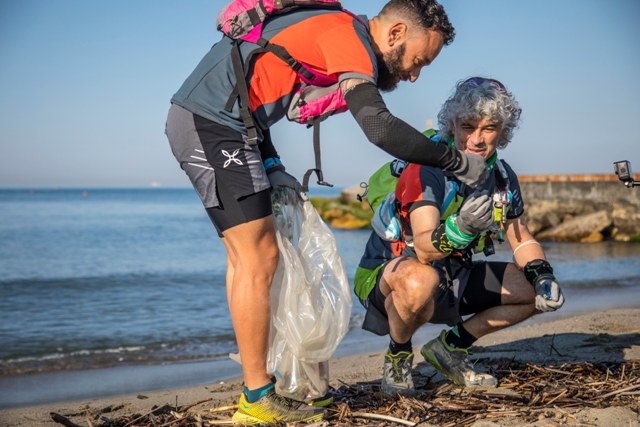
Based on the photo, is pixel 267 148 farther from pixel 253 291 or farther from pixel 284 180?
pixel 253 291

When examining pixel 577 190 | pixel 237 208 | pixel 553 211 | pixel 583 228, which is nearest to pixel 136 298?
pixel 237 208

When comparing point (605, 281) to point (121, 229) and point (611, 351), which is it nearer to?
point (611, 351)

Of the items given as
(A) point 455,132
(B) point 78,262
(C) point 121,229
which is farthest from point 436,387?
(C) point 121,229

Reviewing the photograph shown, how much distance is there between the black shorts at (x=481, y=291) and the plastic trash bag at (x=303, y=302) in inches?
20.1

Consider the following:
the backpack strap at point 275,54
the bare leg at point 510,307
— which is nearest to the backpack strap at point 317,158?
the backpack strap at point 275,54

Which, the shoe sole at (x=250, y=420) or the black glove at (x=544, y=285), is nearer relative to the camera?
the shoe sole at (x=250, y=420)

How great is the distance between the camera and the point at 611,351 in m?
4.09

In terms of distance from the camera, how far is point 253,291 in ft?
8.61

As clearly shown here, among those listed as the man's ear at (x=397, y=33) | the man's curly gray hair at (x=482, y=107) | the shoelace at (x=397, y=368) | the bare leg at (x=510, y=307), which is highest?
the man's ear at (x=397, y=33)

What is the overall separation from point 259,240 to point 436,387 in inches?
58.3

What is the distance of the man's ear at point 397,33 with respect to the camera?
255 cm

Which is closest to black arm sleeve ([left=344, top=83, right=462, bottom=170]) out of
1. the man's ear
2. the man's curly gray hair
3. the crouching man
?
the man's ear

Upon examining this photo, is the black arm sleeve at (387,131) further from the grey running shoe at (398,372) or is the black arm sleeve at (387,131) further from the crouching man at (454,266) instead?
the grey running shoe at (398,372)

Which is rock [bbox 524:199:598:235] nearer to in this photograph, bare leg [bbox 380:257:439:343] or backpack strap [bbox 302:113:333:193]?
bare leg [bbox 380:257:439:343]
